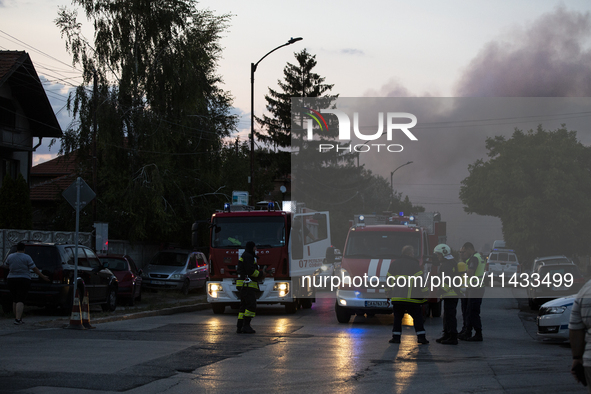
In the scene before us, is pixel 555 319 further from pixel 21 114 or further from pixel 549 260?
pixel 21 114

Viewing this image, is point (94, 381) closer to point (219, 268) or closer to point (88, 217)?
point (219, 268)

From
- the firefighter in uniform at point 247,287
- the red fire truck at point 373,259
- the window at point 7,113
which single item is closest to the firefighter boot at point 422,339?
the red fire truck at point 373,259

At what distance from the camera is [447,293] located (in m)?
12.5

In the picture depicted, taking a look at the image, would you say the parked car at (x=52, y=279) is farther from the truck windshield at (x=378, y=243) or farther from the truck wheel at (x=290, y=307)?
the truck windshield at (x=378, y=243)

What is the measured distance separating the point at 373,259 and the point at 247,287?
3.51 meters

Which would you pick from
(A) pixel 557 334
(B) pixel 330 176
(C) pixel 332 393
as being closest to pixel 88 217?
(A) pixel 557 334

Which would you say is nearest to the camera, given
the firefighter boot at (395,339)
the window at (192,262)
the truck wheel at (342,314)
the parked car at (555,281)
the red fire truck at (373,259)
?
the firefighter boot at (395,339)

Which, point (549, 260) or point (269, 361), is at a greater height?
point (549, 260)

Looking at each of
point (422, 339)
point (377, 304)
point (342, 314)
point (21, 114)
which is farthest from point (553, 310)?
point (21, 114)

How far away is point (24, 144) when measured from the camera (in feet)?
108

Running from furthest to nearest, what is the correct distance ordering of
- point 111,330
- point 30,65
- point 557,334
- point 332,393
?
1. point 30,65
2. point 111,330
3. point 557,334
4. point 332,393

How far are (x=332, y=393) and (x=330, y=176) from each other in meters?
48.4

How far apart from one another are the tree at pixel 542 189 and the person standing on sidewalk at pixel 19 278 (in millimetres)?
11834

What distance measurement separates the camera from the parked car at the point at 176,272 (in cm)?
2650
